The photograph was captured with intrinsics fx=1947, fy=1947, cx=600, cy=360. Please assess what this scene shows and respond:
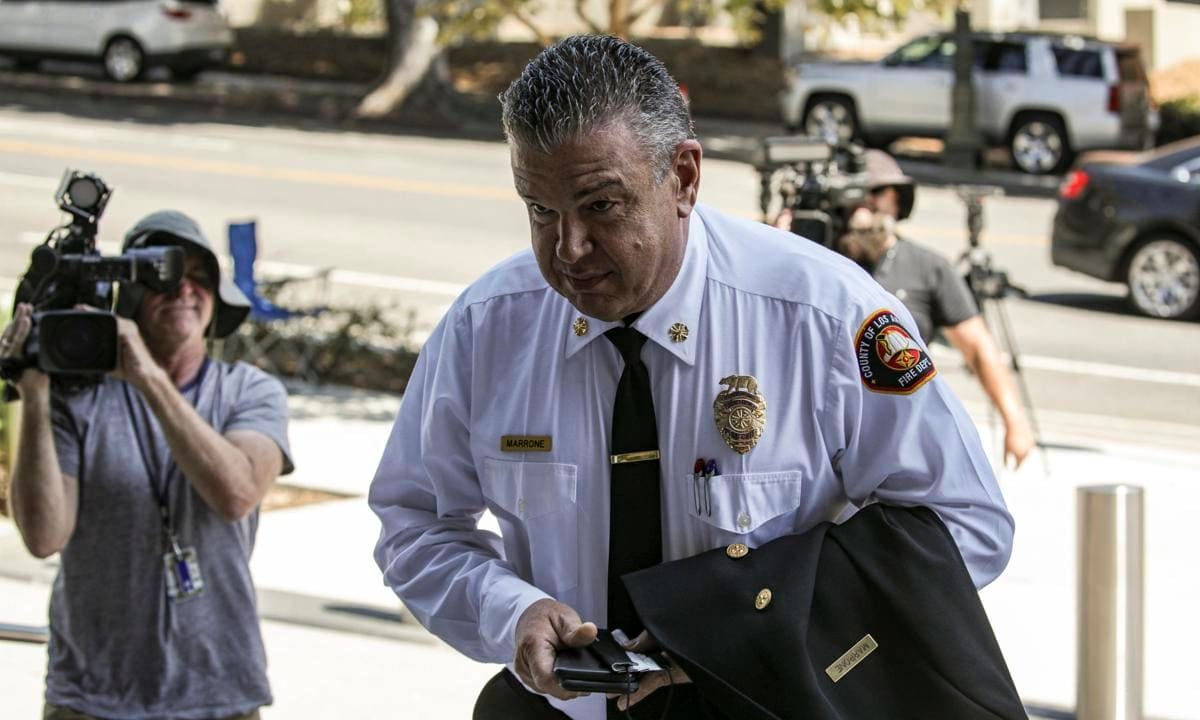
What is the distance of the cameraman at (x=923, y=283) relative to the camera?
23.4 feet

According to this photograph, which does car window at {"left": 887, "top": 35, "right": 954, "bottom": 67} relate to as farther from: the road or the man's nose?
the man's nose

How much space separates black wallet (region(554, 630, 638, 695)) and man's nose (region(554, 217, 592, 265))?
56cm

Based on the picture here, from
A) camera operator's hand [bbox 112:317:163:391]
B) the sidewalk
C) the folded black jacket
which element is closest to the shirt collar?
the folded black jacket

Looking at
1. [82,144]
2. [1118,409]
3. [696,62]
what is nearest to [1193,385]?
[1118,409]

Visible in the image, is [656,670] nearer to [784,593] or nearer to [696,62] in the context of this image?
[784,593]

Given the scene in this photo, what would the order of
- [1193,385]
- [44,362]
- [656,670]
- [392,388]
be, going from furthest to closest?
1. [1193,385]
2. [392,388]
3. [44,362]
4. [656,670]

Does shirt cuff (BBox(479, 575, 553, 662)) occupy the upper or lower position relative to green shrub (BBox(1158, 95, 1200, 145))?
lower

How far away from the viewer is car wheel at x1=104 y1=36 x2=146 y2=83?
89.0 feet

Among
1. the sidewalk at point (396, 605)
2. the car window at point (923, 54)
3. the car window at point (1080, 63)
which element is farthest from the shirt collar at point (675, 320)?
the car window at point (923, 54)

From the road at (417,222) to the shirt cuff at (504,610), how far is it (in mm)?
8830

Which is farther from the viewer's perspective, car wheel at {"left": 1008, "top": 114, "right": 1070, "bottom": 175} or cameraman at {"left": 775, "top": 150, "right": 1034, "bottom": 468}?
car wheel at {"left": 1008, "top": 114, "right": 1070, "bottom": 175}

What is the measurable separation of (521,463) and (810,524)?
0.45 m

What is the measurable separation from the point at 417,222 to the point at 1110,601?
1294cm

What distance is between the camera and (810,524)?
116 inches
